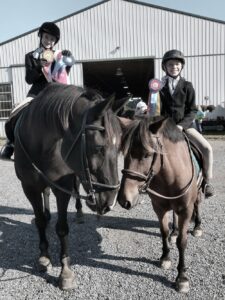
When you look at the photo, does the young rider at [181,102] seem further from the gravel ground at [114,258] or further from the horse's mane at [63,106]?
the horse's mane at [63,106]

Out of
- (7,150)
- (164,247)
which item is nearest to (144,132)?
(164,247)

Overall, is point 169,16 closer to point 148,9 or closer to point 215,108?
point 148,9

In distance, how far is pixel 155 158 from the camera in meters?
2.93

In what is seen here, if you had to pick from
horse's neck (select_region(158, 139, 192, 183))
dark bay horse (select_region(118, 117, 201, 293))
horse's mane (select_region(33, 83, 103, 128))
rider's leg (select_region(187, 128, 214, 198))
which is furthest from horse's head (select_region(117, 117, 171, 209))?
rider's leg (select_region(187, 128, 214, 198))

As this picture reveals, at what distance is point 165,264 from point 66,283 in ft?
3.89

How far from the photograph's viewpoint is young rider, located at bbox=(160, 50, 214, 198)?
4.02 m

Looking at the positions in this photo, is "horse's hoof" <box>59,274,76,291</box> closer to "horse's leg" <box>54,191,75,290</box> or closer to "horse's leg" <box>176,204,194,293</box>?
"horse's leg" <box>54,191,75,290</box>

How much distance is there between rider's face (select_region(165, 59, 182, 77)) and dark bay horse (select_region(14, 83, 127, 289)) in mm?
1616

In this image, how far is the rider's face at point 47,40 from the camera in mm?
4051

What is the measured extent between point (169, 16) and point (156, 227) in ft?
50.7

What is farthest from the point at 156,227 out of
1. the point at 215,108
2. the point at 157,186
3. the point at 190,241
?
the point at 215,108

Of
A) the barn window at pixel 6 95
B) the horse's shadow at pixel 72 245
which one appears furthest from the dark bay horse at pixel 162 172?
the barn window at pixel 6 95

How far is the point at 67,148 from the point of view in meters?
2.69

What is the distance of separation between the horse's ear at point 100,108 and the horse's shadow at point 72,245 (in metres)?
2.07
